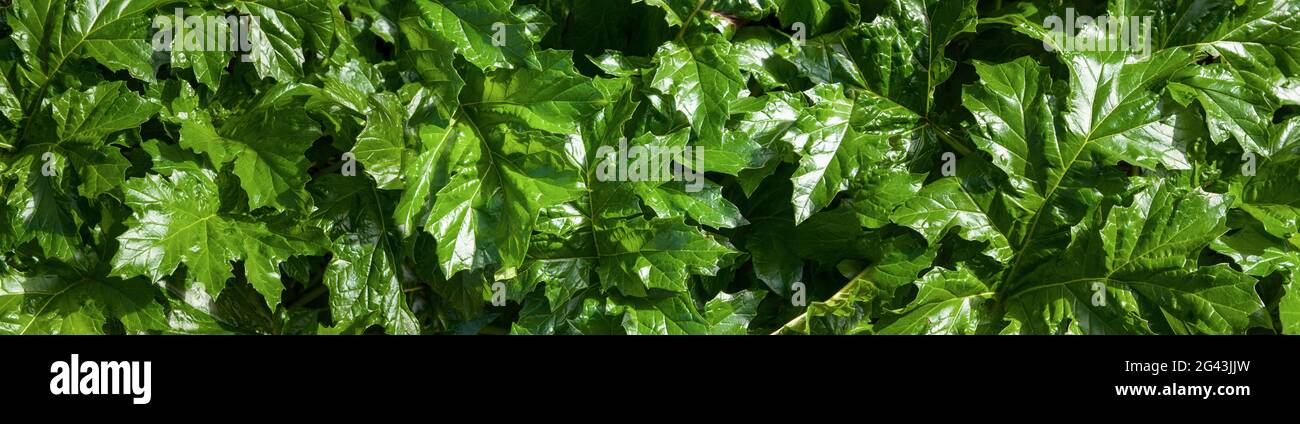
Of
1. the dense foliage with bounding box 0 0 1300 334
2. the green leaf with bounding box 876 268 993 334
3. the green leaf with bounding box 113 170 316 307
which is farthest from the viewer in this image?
the green leaf with bounding box 876 268 993 334

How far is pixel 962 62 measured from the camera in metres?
3.20

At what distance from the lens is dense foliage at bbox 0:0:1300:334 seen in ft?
8.80

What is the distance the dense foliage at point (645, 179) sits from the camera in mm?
2684

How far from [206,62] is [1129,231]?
2.47 metres

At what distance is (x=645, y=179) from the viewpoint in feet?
9.19

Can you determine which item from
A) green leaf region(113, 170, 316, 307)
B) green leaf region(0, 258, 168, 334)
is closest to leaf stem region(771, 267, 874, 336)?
green leaf region(113, 170, 316, 307)

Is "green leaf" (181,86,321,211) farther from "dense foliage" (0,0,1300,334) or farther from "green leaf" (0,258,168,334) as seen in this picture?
"green leaf" (0,258,168,334)

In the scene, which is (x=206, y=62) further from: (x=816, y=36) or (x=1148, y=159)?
(x=1148, y=159)

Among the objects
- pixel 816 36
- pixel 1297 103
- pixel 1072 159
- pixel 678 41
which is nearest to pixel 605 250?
pixel 678 41

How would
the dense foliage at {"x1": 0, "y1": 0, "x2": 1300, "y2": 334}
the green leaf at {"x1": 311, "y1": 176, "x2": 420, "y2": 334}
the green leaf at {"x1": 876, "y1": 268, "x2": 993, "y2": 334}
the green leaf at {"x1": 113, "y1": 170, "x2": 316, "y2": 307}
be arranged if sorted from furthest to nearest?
1. the green leaf at {"x1": 876, "y1": 268, "x2": 993, "y2": 334}
2. the green leaf at {"x1": 311, "y1": 176, "x2": 420, "y2": 334}
3. the dense foliage at {"x1": 0, "y1": 0, "x2": 1300, "y2": 334}
4. the green leaf at {"x1": 113, "y1": 170, "x2": 316, "y2": 307}

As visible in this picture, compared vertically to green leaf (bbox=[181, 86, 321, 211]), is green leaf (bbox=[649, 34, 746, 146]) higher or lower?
higher

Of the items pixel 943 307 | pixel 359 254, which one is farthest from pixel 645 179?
pixel 943 307

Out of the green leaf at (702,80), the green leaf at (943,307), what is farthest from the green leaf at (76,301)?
the green leaf at (943,307)

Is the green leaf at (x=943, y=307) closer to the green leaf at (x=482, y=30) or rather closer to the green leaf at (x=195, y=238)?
the green leaf at (x=482, y=30)
